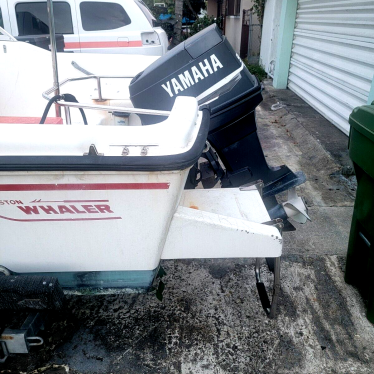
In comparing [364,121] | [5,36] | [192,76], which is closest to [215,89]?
[192,76]

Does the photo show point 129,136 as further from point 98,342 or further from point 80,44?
point 80,44

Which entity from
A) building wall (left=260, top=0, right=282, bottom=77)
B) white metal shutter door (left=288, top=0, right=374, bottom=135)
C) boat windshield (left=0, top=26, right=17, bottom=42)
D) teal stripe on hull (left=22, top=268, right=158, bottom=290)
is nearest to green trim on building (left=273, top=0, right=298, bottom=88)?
white metal shutter door (left=288, top=0, right=374, bottom=135)

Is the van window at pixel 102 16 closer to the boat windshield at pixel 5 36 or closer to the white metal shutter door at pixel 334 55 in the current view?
the boat windshield at pixel 5 36

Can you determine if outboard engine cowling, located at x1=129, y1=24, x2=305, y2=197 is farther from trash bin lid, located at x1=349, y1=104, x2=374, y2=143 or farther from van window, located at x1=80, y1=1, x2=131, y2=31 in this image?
van window, located at x1=80, y1=1, x2=131, y2=31

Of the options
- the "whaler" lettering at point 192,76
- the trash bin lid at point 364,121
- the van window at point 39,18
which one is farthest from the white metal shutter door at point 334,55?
the van window at point 39,18

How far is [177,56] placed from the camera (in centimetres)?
217

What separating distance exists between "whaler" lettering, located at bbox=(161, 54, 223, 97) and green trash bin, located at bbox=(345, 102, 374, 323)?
825mm

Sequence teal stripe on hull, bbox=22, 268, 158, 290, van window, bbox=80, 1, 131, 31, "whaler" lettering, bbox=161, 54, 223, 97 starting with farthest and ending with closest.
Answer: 1. van window, bbox=80, 1, 131, 31
2. "whaler" lettering, bbox=161, 54, 223, 97
3. teal stripe on hull, bbox=22, 268, 158, 290

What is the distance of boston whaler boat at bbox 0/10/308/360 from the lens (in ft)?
4.89

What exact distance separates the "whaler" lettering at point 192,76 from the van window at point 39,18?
13.5ft

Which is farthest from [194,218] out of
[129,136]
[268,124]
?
[268,124]

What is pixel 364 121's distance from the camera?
6.24 ft

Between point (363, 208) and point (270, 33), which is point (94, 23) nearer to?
point (270, 33)

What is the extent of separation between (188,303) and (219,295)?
0.69 feet
